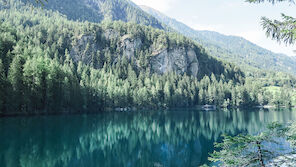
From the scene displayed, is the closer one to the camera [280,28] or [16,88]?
[280,28]

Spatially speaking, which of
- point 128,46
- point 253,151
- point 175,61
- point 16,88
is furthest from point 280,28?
point 175,61

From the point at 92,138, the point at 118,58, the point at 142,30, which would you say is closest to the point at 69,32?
the point at 118,58

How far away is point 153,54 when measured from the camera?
16362 centimetres

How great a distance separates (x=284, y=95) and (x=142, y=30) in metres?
109

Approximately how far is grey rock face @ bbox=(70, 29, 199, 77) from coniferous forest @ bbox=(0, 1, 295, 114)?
833 millimetres

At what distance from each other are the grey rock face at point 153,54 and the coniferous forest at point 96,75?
2.73ft

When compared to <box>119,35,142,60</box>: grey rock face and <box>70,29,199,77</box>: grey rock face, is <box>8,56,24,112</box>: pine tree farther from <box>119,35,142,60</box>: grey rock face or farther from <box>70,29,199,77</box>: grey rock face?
<box>119,35,142,60</box>: grey rock face

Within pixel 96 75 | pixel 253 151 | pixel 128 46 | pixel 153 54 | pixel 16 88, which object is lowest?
pixel 253 151

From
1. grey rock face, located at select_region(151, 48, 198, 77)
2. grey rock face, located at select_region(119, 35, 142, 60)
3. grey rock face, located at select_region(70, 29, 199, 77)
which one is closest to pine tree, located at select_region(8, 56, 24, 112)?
grey rock face, located at select_region(70, 29, 199, 77)

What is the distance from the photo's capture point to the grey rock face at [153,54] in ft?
483

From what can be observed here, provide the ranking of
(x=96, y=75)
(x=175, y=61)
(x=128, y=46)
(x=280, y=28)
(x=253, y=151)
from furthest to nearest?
(x=175, y=61), (x=128, y=46), (x=96, y=75), (x=280, y=28), (x=253, y=151)

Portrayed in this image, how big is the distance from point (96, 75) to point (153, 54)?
62.3 m

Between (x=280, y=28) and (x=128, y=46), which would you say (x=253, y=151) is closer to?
(x=280, y=28)

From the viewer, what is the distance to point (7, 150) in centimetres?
2206
